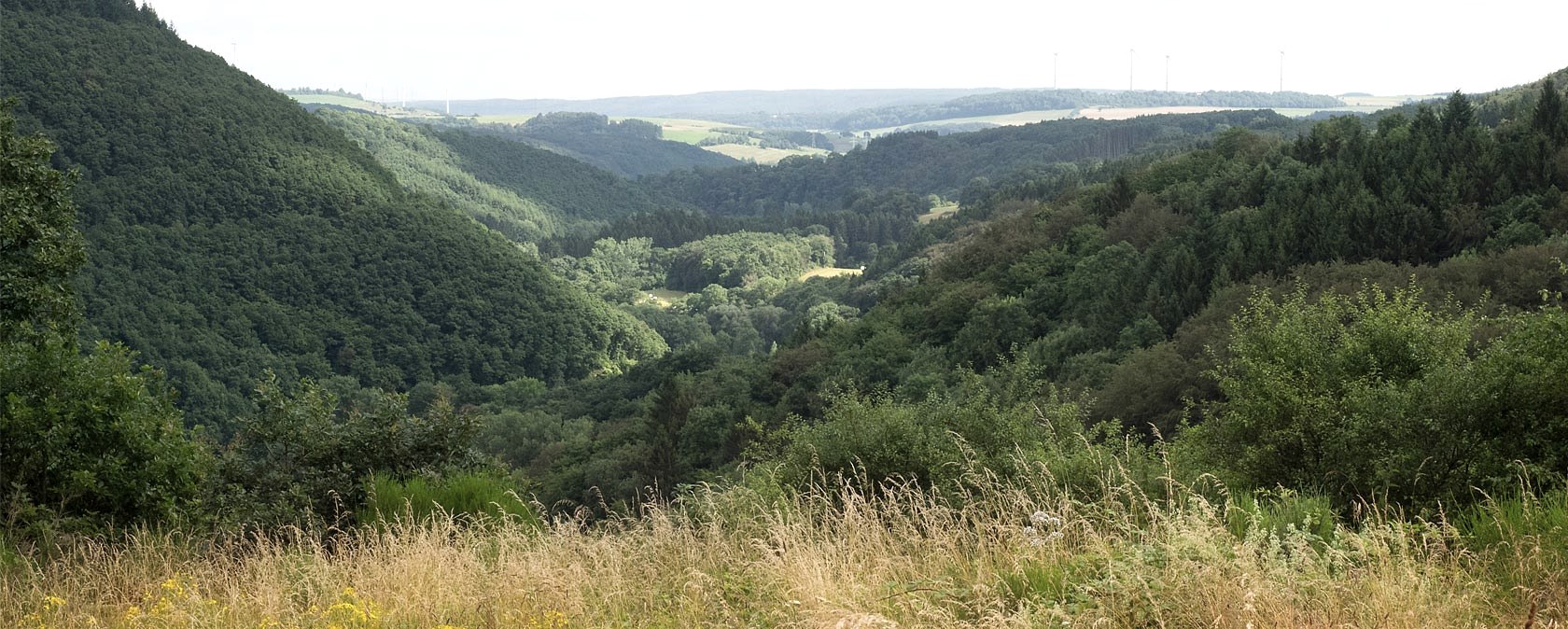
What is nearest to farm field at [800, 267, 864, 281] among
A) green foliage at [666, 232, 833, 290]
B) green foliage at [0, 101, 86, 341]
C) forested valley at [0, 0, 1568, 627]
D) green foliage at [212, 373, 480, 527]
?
green foliage at [666, 232, 833, 290]

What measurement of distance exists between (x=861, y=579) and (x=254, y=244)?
111869 millimetres

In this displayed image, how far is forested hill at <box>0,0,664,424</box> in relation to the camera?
91562mm

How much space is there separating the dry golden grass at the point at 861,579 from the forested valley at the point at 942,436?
3 cm

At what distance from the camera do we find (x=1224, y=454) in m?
10.6

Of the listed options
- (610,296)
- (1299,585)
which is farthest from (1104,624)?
(610,296)

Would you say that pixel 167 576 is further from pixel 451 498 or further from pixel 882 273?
pixel 882 273

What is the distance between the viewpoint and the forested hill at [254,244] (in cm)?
9156

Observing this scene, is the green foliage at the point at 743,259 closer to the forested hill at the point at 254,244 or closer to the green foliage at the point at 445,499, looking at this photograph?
the forested hill at the point at 254,244

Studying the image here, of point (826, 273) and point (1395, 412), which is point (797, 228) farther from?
point (1395, 412)

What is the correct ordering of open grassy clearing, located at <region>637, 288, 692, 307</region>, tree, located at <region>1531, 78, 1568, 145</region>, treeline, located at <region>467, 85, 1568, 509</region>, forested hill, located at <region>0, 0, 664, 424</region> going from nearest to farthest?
treeline, located at <region>467, 85, 1568, 509</region> < tree, located at <region>1531, 78, 1568, 145</region> < forested hill, located at <region>0, 0, 664, 424</region> < open grassy clearing, located at <region>637, 288, 692, 307</region>

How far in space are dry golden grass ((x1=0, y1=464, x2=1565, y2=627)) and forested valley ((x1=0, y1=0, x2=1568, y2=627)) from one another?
0.10ft

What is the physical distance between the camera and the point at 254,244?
348 ft

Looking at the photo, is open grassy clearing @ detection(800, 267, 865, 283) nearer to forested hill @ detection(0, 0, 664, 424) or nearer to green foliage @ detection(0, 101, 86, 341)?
forested hill @ detection(0, 0, 664, 424)

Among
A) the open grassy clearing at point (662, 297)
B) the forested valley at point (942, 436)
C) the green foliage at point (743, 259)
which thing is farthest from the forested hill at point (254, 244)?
the green foliage at point (743, 259)
